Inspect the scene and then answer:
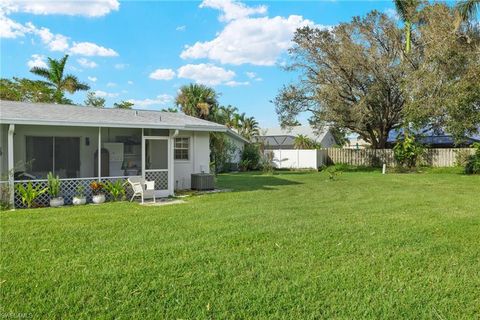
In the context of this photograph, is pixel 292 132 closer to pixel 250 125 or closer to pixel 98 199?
pixel 250 125

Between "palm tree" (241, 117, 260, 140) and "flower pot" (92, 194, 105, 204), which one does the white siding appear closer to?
"flower pot" (92, 194, 105, 204)

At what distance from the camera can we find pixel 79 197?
1086 cm

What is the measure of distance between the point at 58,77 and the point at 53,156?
1943 centimetres

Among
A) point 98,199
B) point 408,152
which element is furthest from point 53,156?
point 408,152

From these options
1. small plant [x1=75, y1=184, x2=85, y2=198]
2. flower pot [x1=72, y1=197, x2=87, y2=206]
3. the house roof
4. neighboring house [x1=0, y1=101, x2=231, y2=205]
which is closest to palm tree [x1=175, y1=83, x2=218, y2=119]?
the house roof

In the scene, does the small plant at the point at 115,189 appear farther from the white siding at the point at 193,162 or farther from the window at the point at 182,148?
the window at the point at 182,148

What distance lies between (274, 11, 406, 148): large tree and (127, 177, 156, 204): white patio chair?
57.2 feet

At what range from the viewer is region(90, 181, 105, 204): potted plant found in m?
11.0

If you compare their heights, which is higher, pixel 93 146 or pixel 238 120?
pixel 238 120

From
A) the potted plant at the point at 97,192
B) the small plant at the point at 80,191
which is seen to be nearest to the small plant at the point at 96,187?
the potted plant at the point at 97,192

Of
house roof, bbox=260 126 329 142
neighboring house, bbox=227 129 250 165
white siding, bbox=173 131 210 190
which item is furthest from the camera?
house roof, bbox=260 126 329 142

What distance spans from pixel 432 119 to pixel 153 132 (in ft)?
61.3

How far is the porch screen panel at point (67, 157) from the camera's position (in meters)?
12.6

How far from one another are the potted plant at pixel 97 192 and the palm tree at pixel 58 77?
20.6 metres
